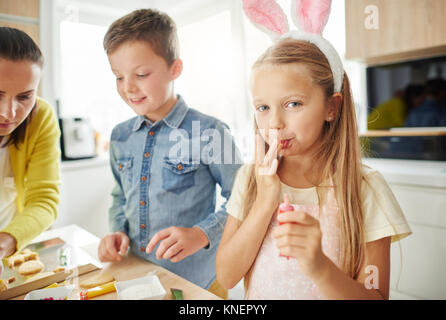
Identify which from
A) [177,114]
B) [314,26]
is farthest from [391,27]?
[177,114]

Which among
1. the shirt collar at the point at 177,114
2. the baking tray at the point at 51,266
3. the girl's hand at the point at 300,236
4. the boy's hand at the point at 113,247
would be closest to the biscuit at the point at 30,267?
the baking tray at the point at 51,266

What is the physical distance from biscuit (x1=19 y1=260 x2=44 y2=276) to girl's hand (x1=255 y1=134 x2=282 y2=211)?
0.44 m

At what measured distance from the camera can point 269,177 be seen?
18.8 inches

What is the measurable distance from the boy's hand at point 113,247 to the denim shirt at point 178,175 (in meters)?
0.02

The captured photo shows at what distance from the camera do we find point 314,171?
18.5 inches

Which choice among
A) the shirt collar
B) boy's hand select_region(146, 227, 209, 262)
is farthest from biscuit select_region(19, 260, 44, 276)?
the shirt collar

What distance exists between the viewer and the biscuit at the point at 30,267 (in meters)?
0.61

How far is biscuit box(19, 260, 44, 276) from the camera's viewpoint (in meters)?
0.61

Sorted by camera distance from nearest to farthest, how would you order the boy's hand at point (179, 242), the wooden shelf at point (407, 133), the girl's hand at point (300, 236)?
the girl's hand at point (300, 236)
the wooden shelf at point (407, 133)
the boy's hand at point (179, 242)

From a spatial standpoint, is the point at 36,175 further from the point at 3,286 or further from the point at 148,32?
the point at 148,32

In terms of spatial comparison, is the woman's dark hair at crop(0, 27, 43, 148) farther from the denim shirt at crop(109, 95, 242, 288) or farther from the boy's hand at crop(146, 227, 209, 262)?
the boy's hand at crop(146, 227, 209, 262)

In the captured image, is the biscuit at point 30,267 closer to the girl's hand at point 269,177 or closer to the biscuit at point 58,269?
the biscuit at point 58,269
